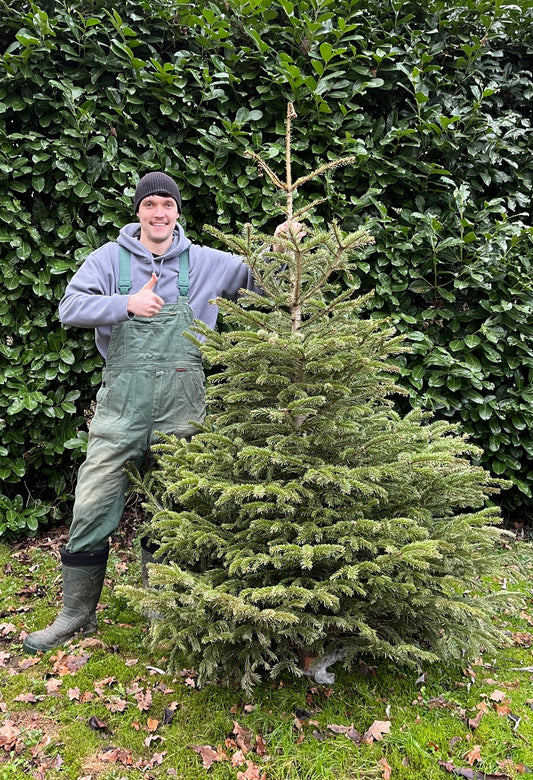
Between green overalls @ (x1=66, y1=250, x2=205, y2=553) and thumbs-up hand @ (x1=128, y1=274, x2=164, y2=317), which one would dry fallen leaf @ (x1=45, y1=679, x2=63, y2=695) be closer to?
green overalls @ (x1=66, y1=250, x2=205, y2=553)

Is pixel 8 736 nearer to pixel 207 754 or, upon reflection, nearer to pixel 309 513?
pixel 207 754

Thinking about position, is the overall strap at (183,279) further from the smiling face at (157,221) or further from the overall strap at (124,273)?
the overall strap at (124,273)

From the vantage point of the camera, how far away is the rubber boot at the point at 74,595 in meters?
3.03

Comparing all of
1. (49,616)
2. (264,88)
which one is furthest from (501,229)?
(49,616)

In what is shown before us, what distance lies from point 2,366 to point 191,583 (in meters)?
2.40

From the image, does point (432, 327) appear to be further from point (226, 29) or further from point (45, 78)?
point (45, 78)

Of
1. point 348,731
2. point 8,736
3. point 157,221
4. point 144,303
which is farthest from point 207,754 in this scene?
point 157,221

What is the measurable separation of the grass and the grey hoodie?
1.70 metres

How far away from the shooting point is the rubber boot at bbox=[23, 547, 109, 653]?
9.93 ft

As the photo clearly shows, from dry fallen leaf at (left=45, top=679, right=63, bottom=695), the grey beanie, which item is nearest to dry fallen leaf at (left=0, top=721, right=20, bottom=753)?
dry fallen leaf at (left=45, top=679, right=63, bottom=695)

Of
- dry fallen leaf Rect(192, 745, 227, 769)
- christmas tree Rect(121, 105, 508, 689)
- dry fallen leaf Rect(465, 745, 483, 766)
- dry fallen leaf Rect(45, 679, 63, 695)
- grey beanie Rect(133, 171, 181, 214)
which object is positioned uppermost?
grey beanie Rect(133, 171, 181, 214)

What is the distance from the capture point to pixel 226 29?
3.73 metres

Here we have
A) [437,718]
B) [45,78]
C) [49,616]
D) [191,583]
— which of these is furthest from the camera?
[45,78]

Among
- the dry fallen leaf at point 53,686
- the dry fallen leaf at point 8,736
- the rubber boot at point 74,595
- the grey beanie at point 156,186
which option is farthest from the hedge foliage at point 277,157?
the dry fallen leaf at point 8,736
